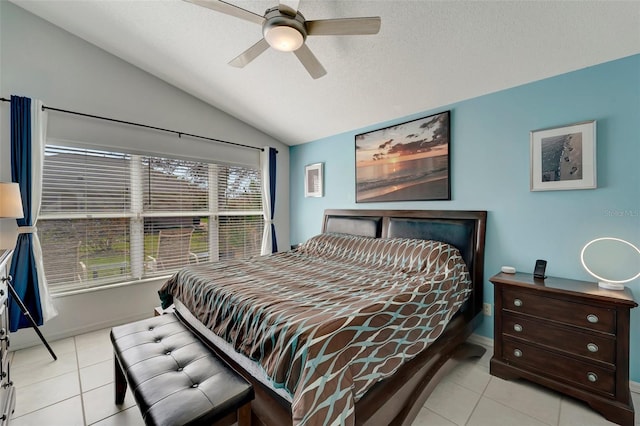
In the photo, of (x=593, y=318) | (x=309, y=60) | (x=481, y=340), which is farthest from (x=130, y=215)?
(x=593, y=318)

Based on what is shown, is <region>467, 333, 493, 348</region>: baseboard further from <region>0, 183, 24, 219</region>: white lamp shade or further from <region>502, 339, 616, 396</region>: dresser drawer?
<region>0, 183, 24, 219</region>: white lamp shade

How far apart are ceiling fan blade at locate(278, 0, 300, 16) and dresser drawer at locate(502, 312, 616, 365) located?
259cm

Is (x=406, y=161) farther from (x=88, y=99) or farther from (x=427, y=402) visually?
(x=88, y=99)

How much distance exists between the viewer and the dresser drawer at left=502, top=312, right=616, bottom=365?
5.42 ft

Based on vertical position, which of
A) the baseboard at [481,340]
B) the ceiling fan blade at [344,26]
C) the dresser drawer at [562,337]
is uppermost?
the ceiling fan blade at [344,26]

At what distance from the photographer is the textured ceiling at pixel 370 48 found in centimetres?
180

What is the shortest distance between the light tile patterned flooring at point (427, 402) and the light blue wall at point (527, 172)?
2.06 feet

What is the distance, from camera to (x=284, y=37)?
5.52 ft

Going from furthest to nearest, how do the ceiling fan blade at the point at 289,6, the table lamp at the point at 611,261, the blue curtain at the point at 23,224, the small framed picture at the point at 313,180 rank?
the small framed picture at the point at 313,180
the blue curtain at the point at 23,224
the table lamp at the point at 611,261
the ceiling fan blade at the point at 289,6

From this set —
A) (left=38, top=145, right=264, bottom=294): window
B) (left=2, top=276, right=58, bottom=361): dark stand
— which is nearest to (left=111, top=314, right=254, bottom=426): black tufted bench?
(left=2, top=276, right=58, bottom=361): dark stand

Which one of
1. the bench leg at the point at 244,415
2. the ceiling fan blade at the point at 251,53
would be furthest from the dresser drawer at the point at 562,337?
the ceiling fan blade at the point at 251,53

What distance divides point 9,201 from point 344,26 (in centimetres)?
269

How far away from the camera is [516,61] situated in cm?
211

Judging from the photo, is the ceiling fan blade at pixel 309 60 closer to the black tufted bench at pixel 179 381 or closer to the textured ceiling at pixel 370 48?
the textured ceiling at pixel 370 48
